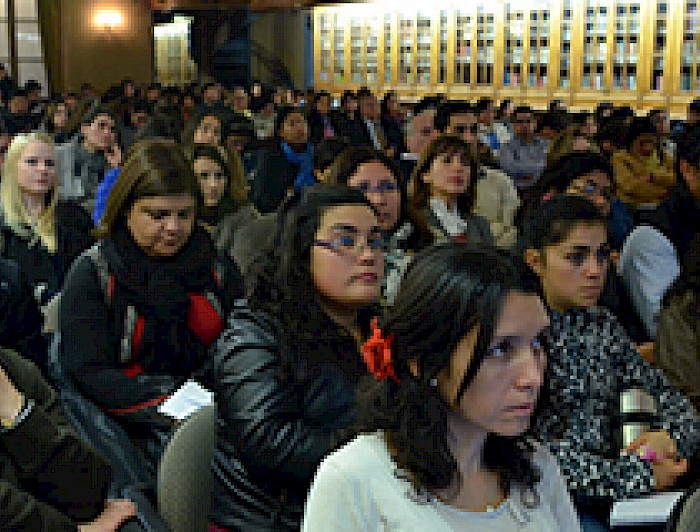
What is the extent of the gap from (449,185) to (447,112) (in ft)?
15.1

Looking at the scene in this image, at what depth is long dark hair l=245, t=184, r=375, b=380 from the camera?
98.1 inches

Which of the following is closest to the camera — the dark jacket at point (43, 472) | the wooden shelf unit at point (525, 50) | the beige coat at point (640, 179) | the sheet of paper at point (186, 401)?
the dark jacket at point (43, 472)

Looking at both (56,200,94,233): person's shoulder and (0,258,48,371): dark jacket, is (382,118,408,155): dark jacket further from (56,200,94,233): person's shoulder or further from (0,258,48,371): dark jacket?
(0,258,48,371): dark jacket

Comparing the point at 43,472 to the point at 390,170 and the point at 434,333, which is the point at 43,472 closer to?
the point at 434,333

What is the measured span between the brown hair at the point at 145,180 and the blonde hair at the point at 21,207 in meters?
1.68

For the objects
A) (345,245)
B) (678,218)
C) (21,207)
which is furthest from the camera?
(21,207)

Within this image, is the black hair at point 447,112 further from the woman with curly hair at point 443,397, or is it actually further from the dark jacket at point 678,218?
the woman with curly hair at point 443,397

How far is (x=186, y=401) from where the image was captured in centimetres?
316

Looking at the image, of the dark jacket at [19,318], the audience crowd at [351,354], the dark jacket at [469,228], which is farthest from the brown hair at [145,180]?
the dark jacket at [469,228]

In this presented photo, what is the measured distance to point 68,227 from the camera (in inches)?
208

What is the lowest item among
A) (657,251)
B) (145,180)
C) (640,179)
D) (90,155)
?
(657,251)

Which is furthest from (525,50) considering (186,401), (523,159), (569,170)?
(186,401)

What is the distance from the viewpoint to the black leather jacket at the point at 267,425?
2.40 m

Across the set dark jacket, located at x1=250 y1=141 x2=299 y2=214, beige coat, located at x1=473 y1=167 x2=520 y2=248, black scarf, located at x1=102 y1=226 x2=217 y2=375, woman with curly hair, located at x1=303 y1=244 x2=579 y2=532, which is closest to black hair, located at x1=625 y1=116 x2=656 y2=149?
beige coat, located at x1=473 y1=167 x2=520 y2=248
